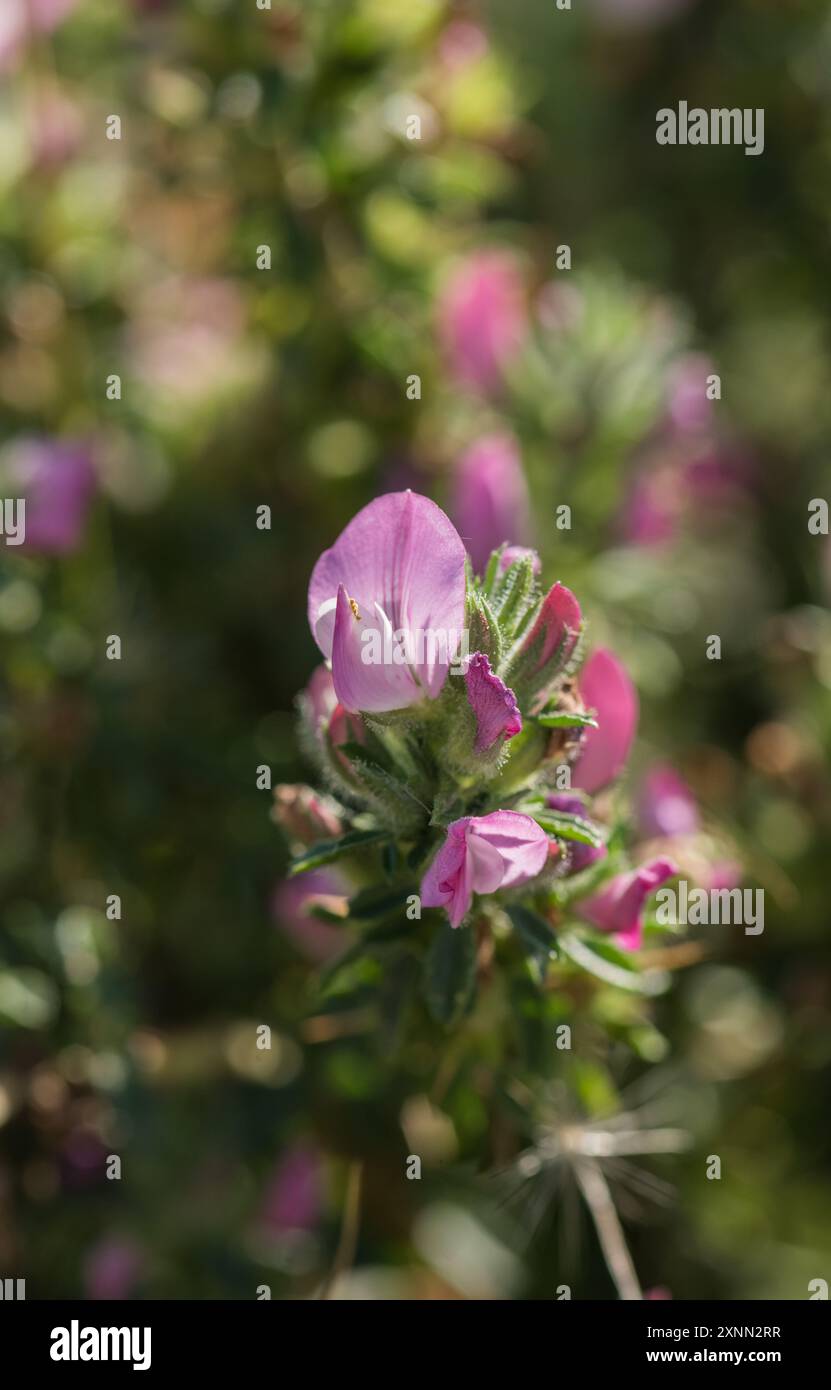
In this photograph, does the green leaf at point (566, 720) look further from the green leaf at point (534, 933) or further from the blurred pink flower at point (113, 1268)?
A: the blurred pink flower at point (113, 1268)

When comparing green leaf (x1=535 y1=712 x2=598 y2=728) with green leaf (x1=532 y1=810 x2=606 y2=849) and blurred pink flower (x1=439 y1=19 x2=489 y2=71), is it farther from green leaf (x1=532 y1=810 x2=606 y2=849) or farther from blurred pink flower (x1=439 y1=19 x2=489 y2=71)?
blurred pink flower (x1=439 y1=19 x2=489 y2=71)

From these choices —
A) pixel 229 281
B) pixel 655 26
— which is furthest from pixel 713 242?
pixel 229 281

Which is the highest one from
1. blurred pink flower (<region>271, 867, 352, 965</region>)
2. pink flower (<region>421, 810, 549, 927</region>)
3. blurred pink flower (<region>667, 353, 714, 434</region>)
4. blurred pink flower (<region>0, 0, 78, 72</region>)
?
blurred pink flower (<region>0, 0, 78, 72</region>)

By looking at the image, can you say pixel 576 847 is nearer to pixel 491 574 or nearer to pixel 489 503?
pixel 491 574

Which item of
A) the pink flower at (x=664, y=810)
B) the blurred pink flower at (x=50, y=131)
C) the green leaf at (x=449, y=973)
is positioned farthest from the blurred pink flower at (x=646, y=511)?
the blurred pink flower at (x=50, y=131)

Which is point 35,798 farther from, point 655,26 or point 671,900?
point 655,26

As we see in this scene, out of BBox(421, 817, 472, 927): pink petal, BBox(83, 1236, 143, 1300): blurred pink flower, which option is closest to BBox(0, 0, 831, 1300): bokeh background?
BBox(83, 1236, 143, 1300): blurred pink flower
